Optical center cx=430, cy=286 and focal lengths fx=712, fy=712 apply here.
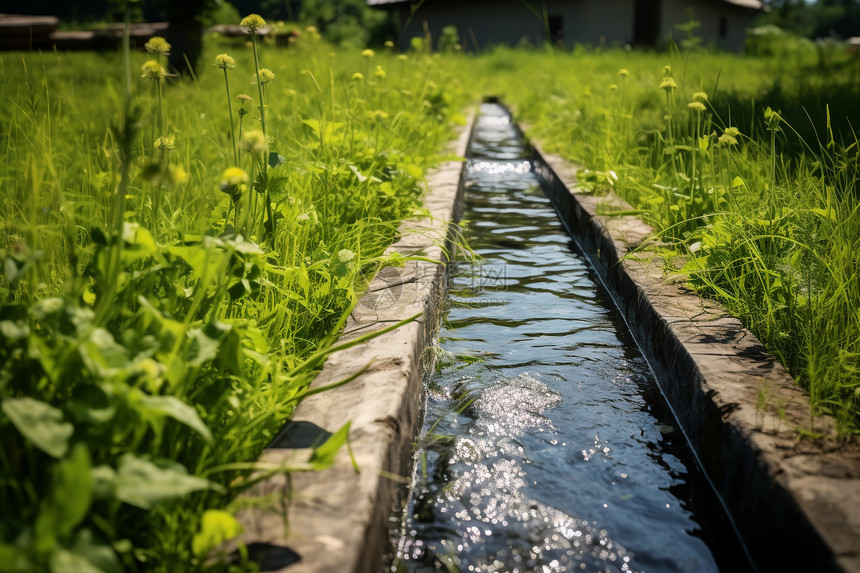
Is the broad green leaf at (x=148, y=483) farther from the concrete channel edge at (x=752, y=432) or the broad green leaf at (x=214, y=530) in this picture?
the concrete channel edge at (x=752, y=432)

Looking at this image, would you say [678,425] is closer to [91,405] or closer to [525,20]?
[91,405]

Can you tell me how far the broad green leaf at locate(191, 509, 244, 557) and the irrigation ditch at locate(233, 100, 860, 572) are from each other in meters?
0.07

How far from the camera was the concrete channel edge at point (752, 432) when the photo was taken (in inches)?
54.1

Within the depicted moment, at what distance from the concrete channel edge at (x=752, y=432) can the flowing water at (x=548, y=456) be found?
3.3 inches

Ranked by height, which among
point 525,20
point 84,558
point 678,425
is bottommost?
point 678,425

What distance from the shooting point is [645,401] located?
2279 millimetres

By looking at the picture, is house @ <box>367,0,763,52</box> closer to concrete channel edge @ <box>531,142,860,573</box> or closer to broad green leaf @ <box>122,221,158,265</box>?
concrete channel edge @ <box>531,142,860,573</box>

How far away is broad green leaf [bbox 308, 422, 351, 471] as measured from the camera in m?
1.37

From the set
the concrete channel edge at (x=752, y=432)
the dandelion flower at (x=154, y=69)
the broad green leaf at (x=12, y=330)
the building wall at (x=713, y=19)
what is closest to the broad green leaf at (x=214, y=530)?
the broad green leaf at (x=12, y=330)

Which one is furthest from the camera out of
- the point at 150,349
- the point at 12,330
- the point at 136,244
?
the point at 136,244

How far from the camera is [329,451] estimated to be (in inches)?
54.8

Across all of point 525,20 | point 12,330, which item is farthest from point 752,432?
point 525,20

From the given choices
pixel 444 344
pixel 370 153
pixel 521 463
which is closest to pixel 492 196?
pixel 370 153

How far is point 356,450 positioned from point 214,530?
406 millimetres
